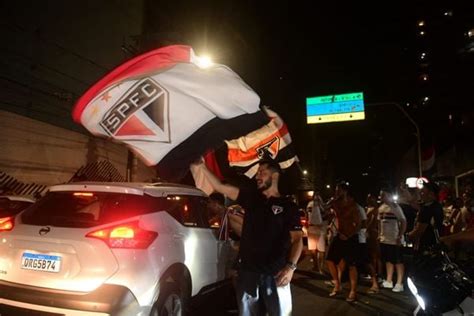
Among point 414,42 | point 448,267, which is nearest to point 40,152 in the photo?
point 448,267

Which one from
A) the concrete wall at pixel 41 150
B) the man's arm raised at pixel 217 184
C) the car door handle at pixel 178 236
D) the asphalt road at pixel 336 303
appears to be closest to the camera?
the man's arm raised at pixel 217 184

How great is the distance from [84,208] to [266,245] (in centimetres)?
216

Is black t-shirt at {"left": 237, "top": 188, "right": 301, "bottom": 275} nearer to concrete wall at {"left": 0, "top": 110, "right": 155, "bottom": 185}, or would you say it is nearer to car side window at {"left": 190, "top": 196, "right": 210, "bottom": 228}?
car side window at {"left": 190, "top": 196, "right": 210, "bottom": 228}

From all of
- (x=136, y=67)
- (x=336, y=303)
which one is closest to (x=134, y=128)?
(x=136, y=67)

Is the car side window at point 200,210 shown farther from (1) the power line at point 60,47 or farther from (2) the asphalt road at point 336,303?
(1) the power line at point 60,47

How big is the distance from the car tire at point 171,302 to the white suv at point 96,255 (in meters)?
0.01

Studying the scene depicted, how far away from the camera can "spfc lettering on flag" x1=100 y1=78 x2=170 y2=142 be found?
3.68 meters

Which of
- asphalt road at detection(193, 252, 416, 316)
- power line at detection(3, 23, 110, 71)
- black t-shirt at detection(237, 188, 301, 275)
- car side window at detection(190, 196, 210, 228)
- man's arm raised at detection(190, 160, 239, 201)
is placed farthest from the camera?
power line at detection(3, 23, 110, 71)

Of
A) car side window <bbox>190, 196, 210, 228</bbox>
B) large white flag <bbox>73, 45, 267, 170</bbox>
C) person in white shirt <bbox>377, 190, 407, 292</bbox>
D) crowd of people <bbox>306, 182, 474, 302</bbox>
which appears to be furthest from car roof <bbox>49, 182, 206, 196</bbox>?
person in white shirt <bbox>377, 190, 407, 292</bbox>

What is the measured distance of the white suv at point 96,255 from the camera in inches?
155

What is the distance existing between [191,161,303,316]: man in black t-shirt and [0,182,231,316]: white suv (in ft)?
2.91

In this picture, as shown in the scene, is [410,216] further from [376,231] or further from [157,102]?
[157,102]

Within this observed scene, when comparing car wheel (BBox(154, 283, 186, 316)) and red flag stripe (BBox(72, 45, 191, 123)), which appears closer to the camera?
red flag stripe (BBox(72, 45, 191, 123))

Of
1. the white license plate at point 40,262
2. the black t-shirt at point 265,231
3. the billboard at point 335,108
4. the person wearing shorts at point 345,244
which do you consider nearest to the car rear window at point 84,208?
the white license plate at point 40,262
